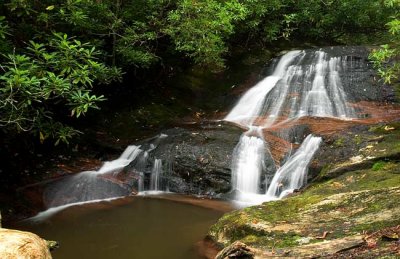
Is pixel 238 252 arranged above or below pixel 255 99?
below

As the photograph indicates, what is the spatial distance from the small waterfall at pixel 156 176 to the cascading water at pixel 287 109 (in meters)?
1.79

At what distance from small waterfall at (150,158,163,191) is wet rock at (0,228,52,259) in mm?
5419

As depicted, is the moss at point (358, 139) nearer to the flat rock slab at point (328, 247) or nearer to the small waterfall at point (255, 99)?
the small waterfall at point (255, 99)

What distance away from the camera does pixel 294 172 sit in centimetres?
848

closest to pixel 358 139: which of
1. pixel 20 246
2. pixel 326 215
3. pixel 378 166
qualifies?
pixel 378 166

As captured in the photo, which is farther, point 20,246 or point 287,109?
point 287,109

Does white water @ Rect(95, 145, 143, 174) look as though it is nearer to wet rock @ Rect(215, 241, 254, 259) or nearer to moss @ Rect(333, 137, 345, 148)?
moss @ Rect(333, 137, 345, 148)

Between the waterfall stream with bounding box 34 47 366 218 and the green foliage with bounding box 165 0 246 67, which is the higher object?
the green foliage with bounding box 165 0 246 67

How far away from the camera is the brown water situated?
5.80 m

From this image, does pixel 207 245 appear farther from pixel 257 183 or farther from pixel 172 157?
pixel 172 157

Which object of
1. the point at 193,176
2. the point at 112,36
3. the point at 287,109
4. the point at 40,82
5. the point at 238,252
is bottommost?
the point at 193,176

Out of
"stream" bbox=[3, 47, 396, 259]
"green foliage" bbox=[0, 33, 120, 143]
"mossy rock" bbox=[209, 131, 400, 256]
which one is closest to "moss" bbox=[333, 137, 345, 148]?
"stream" bbox=[3, 47, 396, 259]

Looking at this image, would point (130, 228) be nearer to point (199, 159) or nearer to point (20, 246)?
point (199, 159)

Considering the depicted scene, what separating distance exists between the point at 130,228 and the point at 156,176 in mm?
2538
